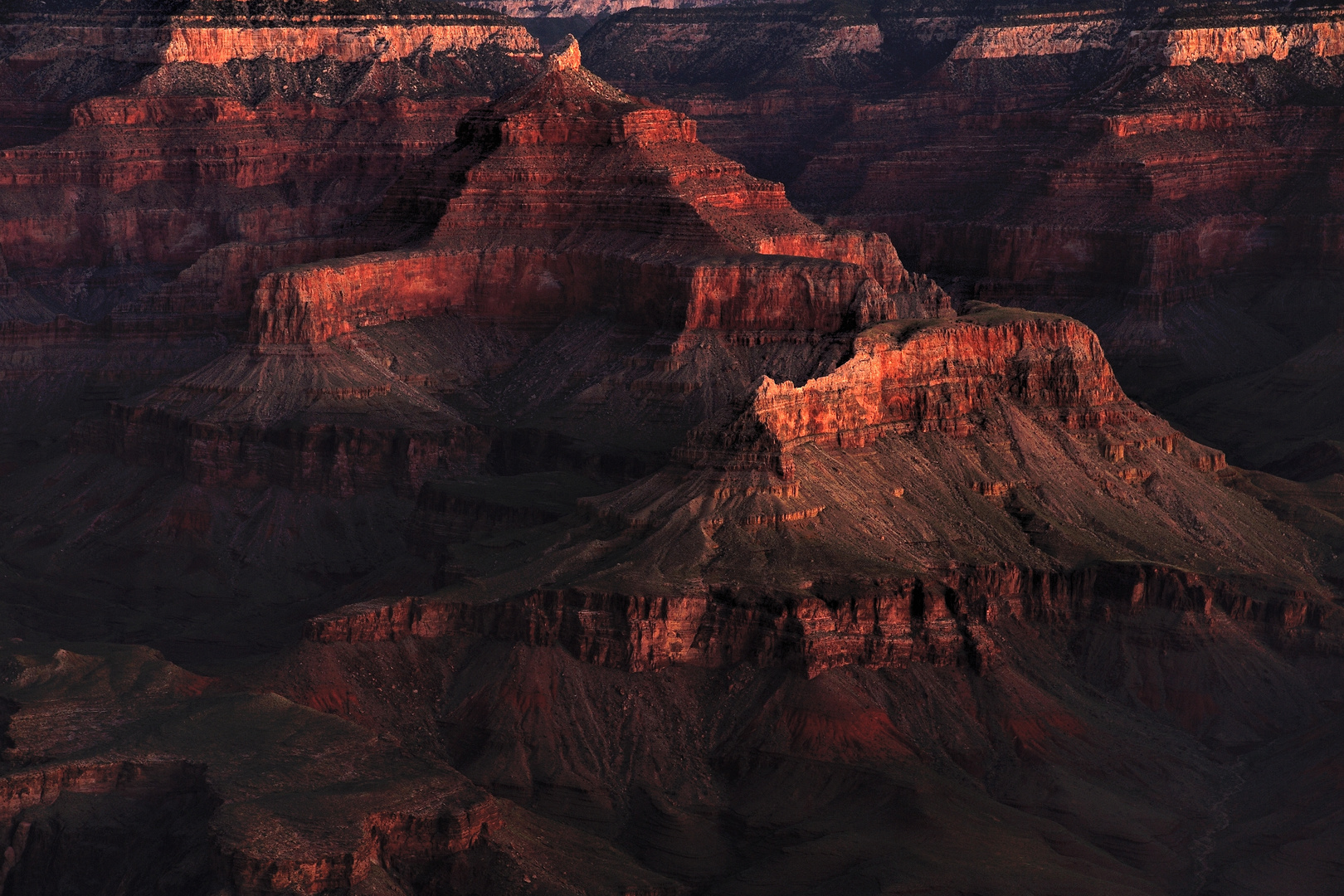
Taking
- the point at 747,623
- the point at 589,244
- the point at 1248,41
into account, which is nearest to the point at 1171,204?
the point at 1248,41

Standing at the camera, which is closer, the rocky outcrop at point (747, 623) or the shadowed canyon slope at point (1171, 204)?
the rocky outcrop at point (747, 623)

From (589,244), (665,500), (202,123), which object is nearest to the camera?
(665,500)

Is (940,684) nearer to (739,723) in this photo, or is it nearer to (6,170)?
(739,723)

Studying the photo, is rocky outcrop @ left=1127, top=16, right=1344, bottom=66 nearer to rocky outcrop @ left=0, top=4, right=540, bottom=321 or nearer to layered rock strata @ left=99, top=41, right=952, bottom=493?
layered rock strata @ left=99, top=41, right=952, bottom=493

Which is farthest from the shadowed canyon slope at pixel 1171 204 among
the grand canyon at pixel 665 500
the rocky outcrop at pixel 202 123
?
the rocky outcrop at pixel 202 123

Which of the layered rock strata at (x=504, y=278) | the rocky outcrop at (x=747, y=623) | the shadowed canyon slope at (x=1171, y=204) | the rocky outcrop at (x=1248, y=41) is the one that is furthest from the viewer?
the rocky outcrop at (x=1248, y=41)

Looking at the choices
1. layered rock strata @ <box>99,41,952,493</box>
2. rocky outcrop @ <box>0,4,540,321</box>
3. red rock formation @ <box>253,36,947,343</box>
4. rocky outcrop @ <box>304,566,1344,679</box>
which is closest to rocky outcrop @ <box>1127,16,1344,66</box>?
layered rock strata @ <box>99,41,952,493</box>

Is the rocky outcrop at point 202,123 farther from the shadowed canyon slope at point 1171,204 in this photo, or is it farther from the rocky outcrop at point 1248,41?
the rocky outcrop at point 1248,41

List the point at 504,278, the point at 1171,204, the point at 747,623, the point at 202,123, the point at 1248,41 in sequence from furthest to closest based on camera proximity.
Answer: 1. the point at 202,123
2. the point at 1248,41
3. the point at 1171,204
4. the point at 504,278
5. the point at 747,623

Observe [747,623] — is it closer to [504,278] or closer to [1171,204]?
[504,278]

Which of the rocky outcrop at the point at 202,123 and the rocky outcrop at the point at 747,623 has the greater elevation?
the rocky outcrop at the point at 202,123
